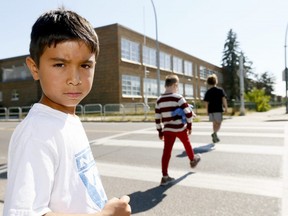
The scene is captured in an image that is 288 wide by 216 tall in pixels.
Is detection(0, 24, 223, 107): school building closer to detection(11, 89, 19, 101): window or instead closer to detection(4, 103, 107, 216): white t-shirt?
detection(11, 89, 19, 101): window

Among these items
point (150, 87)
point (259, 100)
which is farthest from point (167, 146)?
point (150, 87)

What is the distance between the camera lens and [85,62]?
1188 mm

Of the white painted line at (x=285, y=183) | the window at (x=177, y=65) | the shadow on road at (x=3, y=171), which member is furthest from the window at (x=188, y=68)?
the shadow on road at (x=3, y=171)

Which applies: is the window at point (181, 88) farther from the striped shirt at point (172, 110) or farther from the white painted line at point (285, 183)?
the striped shirt at point (172, 110)

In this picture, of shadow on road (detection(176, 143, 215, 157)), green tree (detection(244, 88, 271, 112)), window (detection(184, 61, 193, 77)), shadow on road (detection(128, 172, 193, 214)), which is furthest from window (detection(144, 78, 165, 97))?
shadow on road (detection(128, 172, 193, 214))

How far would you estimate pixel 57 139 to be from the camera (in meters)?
1.06

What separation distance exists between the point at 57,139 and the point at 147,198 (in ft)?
10.8

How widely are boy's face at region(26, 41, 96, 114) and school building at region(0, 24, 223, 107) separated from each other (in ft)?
82.9

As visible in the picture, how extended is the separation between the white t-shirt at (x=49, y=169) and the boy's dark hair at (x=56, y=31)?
0.25m

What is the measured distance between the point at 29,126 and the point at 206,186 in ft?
12.9

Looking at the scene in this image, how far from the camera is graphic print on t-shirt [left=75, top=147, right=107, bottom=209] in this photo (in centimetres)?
116

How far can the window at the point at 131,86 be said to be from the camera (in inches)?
1201

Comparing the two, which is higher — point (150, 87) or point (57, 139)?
point (150, 87)

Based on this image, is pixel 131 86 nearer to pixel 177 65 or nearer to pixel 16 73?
pixel 177 65
